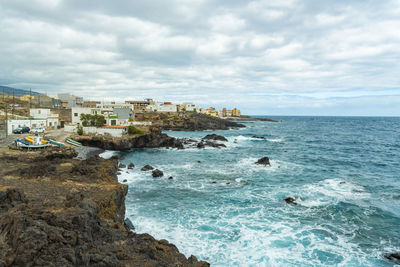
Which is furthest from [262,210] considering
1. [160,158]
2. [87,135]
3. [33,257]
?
[87,135]

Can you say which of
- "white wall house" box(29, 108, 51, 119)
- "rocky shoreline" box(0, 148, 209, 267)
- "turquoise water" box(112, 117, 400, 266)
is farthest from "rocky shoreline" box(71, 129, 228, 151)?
"rocky shoreline" box(0, 148, 209, 267)

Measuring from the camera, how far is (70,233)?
7.49 meters

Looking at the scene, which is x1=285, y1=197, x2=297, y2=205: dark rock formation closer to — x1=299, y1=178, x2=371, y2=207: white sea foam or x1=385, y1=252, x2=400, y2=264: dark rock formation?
x1=299, y1=178, x2=371, y2=207: white sea foam

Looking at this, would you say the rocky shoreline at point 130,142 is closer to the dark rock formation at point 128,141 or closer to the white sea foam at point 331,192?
the dark rock formation at point 128,141

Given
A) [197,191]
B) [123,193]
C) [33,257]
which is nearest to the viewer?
[33,257]

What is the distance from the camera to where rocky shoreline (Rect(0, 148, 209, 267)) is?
255 inches

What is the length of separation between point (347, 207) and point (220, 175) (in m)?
14.3

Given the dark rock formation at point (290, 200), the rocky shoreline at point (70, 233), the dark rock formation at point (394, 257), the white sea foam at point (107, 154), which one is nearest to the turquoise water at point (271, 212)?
the dark rock formation at point (394, 257)

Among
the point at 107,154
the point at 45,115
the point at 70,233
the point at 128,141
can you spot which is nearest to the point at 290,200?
the point at 70,233

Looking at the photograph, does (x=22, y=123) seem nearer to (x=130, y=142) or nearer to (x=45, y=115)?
(x=45, y=115)

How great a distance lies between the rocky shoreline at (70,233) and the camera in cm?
649

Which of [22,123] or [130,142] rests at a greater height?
[22,123]

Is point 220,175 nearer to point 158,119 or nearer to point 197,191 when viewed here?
point 197,191

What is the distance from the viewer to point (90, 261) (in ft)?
23.4
